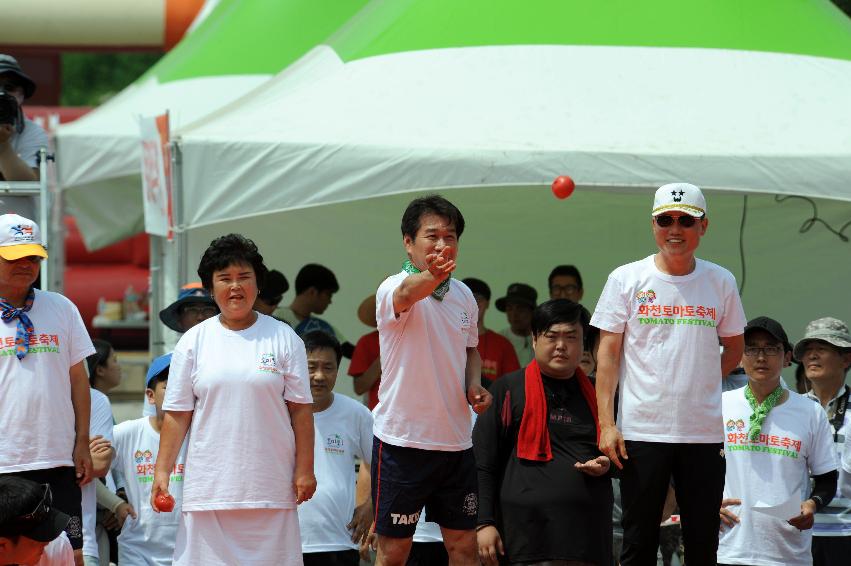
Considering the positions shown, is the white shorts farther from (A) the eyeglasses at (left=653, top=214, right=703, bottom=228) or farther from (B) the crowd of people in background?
(A) the eyeglasses at (left=653, top=214, right=703, bottom=228)

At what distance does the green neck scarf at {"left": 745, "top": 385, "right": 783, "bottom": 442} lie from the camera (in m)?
5.52

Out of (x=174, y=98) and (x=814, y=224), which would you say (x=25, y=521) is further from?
(x=174, y=98)

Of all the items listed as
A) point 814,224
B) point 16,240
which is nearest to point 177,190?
point 16,240

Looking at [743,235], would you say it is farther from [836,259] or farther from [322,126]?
[322,126]

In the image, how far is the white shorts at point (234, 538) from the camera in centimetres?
439

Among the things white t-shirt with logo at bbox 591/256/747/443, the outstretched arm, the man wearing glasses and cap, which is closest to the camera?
the man wearing glasses and cap

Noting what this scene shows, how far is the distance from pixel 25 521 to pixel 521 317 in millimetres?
4517

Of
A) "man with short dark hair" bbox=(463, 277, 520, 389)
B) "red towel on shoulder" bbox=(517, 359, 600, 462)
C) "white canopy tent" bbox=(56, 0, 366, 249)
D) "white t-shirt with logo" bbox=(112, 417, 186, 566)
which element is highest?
"white canopy tent" bbox=(56, 0, 366, 249)

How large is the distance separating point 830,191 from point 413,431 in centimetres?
298

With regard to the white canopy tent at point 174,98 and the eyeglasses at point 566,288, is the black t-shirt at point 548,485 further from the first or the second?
the white canopy tent at point 174,98

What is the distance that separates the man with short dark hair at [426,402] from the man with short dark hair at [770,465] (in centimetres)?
149

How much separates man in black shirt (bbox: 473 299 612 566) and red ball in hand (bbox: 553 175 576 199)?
55.0 inches

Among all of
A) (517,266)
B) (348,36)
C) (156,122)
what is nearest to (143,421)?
(156,122)

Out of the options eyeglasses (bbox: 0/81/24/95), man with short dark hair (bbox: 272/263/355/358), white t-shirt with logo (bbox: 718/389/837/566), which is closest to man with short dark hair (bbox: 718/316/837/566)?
white t-shirt with logo (bbox: 718/389/837/566)
